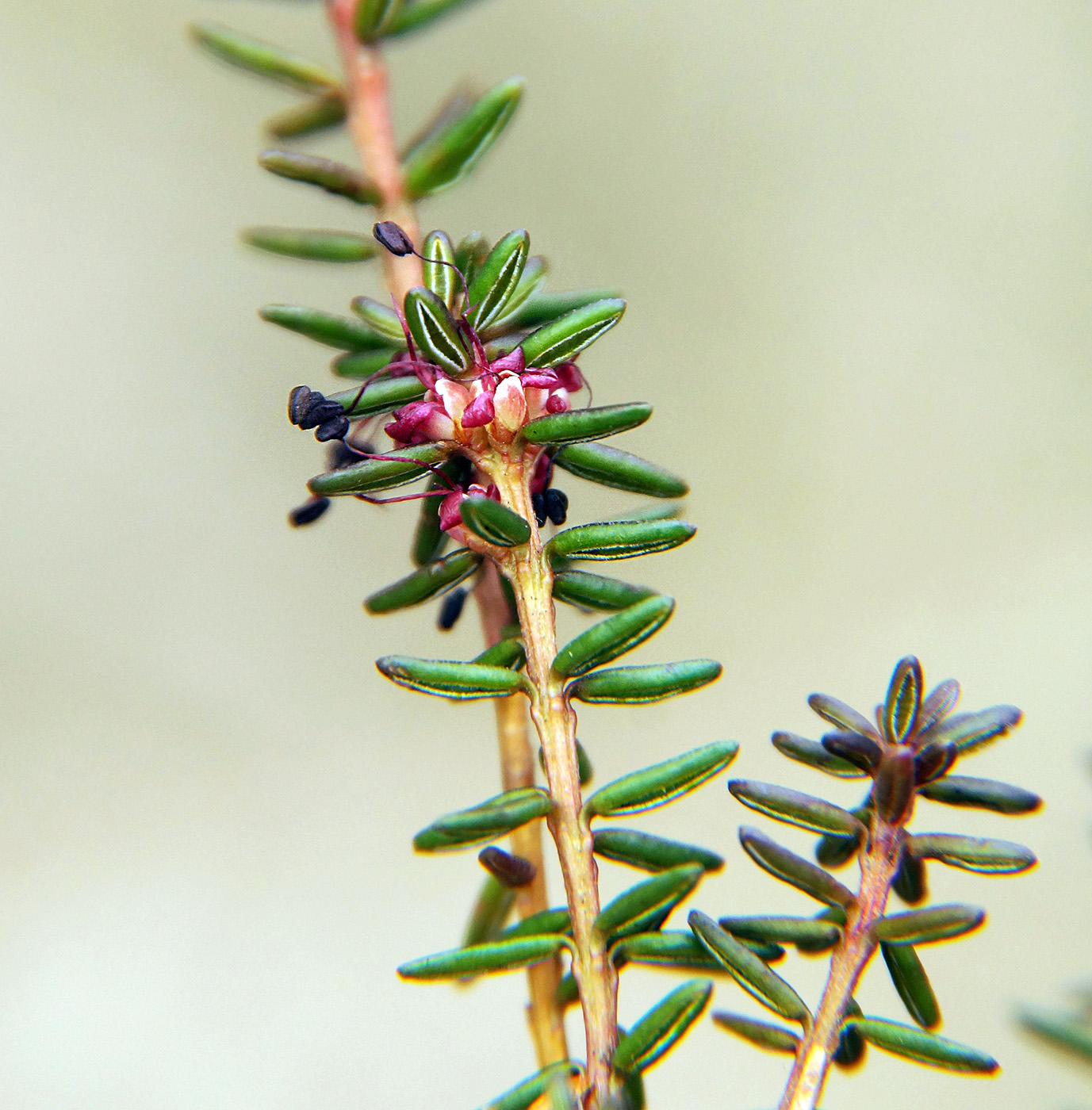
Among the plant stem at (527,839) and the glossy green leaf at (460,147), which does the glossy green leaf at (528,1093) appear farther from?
the glossy green leaf at (460,147)

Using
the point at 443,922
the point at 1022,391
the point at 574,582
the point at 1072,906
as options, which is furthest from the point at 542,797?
the point at 1022,391

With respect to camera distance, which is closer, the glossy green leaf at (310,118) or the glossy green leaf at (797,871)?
the glossy green leaf at (797,871)

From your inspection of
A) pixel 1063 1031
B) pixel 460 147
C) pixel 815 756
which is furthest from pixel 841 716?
pixel 460 147


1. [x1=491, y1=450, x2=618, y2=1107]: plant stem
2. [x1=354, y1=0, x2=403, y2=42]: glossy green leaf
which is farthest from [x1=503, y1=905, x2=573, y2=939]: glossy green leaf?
[x1=354, y1=0, x2=403, y2=42]: glossy green leaf

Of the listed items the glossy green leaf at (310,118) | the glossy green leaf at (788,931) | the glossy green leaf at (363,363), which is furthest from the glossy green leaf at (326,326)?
the glossy green leaf at (788,931)

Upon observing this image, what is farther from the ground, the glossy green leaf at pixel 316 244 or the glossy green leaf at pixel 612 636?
the glossy green leaf at pixel 316 244

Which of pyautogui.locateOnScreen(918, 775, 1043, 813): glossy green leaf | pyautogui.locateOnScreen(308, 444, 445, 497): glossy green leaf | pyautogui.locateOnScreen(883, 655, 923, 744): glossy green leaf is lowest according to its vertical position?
pyautogui.locateOnScreen(918, 775, 1043, 813): glossy green leaf

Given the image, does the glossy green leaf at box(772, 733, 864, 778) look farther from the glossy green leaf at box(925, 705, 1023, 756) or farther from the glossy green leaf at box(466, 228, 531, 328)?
the glossy green leaf at box(466, 228, 531, 328)
